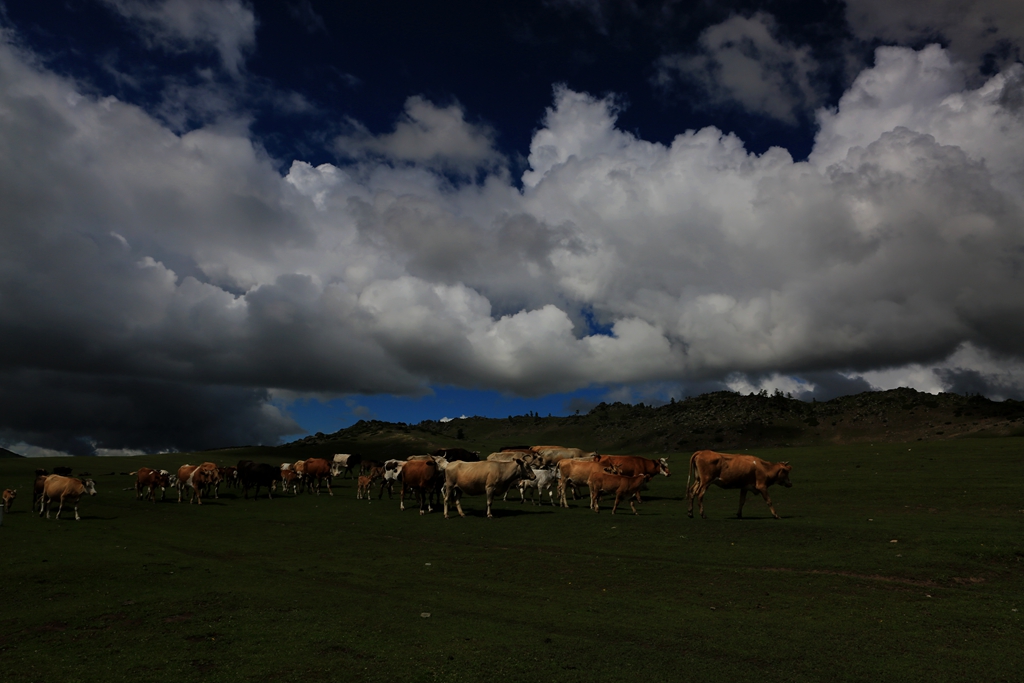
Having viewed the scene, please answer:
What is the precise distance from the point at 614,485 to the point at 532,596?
12.5 metres

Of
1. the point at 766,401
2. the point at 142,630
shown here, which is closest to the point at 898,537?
the point at 142,630

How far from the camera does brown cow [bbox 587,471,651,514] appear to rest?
24438mm

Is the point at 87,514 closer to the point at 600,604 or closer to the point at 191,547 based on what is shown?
the point at 191,547

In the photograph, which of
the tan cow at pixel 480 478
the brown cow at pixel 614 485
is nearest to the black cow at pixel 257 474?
the tan cow at pixel 480 478

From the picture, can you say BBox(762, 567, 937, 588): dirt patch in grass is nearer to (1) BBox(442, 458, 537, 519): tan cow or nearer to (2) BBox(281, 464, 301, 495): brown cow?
(1) BBox(442, 458, 537, 519): tan cow

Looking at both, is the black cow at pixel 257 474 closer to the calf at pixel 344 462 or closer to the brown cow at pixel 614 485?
the calf at pixel 344 462

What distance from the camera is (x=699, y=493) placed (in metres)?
22.8

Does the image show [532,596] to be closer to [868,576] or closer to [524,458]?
[868,576]

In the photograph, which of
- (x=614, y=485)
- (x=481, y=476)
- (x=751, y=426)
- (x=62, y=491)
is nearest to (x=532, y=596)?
(x=614, y=485)

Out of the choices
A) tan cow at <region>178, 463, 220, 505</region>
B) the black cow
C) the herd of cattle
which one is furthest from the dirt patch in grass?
the black cow

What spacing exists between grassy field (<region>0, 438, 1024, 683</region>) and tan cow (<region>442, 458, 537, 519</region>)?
3.66 feet

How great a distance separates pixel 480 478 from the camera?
83.4ft

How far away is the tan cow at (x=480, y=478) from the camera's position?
25.2 meters

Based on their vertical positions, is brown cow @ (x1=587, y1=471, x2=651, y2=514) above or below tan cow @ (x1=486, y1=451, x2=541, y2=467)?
below
